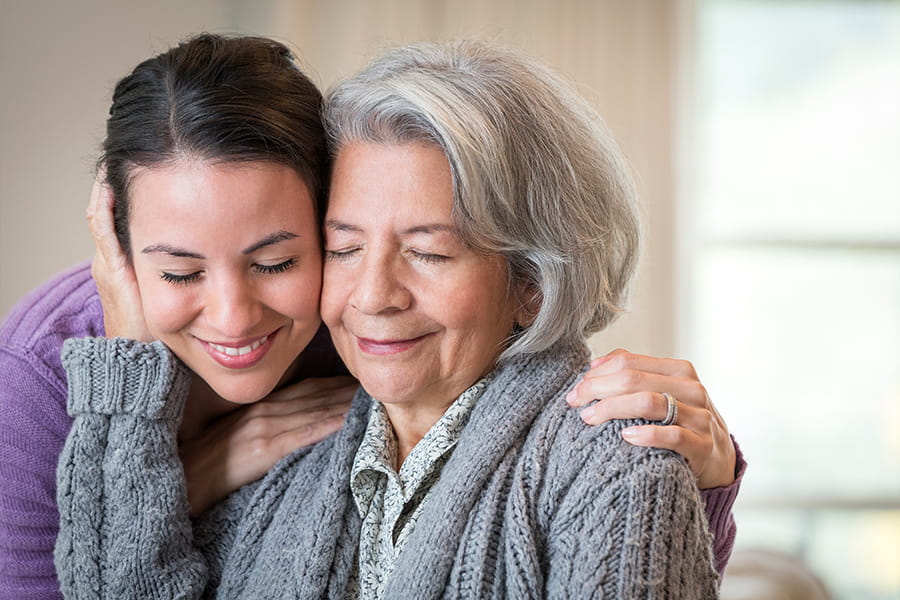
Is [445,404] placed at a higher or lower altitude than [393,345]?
lower

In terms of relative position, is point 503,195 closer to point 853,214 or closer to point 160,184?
point 160,184

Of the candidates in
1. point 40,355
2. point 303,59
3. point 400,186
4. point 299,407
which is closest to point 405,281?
point 400,186

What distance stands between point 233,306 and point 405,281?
0.28m

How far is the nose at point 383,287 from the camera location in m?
1.35

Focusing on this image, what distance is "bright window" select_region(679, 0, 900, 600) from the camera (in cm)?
389

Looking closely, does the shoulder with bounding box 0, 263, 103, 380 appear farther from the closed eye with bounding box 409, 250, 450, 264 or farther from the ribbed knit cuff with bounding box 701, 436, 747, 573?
the ribbed knit cuff with bounding box 701, 436, 747, 573

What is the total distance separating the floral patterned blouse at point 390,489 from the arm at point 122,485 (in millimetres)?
290

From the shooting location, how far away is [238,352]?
1516 millimetres

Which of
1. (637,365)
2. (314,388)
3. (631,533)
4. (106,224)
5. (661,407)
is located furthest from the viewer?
(314,388)

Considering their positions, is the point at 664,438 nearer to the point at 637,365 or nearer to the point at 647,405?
the point at 647,405

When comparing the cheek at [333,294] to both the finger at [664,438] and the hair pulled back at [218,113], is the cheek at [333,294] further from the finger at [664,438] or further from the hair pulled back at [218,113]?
the finger at [664,438]

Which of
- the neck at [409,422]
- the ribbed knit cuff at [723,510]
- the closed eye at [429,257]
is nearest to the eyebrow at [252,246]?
the closed eye at [429,257]

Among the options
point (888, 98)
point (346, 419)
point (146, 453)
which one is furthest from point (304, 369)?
point (888, 98)

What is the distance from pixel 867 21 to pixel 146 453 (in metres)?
3.65
